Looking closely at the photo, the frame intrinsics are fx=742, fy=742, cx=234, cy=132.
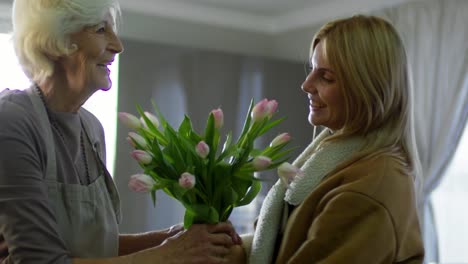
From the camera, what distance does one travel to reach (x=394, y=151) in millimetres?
1710

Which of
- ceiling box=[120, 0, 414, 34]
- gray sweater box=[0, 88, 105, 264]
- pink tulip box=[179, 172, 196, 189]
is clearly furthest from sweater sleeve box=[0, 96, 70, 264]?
ceiling box=[120, 0, 414, 34]

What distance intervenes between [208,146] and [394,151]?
1.42 feet

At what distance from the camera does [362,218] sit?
1.59m

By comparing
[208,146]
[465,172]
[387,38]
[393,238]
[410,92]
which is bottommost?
[465,172]

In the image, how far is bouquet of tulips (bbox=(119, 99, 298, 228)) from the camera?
1.74 metres

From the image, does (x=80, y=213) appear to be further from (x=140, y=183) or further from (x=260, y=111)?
(x=260, y=111)

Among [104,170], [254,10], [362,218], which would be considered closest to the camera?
[362,218]

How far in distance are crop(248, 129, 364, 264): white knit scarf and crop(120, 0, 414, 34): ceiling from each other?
10.3 ft

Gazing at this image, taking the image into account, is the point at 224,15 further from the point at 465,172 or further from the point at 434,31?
the point at 465,172

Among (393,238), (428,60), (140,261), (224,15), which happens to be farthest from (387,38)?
(224,15)

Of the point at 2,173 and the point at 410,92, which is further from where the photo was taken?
the point at 410,92

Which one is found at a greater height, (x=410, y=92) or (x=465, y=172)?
(x=410, y=92)

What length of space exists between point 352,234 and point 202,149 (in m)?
0.38

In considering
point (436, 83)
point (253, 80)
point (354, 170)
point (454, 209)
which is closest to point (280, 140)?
point (354, 170)
